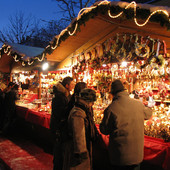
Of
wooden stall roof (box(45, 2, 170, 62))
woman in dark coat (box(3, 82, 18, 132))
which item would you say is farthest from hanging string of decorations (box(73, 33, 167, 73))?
woman in dark coat (box(3, 82, 18, 132))

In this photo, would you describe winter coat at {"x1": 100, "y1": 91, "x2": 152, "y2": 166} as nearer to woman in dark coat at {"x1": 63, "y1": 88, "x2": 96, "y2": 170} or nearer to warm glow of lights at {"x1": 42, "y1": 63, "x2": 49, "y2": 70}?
woman in dark coat at {"x1": 63, "y1": 88, "x2": 96, "y2": 170}

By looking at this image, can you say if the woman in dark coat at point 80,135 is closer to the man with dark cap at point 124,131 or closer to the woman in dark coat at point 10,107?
the man with dark cap at point 124,131

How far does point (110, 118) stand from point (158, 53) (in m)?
2.28

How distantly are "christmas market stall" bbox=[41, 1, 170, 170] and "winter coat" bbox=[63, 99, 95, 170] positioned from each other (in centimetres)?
79

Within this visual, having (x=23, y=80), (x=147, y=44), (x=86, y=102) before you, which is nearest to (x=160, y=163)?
(x=86, y=102)

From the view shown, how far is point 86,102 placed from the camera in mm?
2658

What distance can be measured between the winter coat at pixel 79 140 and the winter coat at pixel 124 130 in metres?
0.31

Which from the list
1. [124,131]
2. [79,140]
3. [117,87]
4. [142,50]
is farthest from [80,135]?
[142,50]

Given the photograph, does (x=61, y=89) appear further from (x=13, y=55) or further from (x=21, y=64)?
(x=21, y=64)

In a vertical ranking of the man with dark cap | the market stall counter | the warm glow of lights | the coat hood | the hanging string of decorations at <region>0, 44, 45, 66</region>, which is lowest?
the market stall counter

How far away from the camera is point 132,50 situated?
4.21 m

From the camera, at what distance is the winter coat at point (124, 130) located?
2312 mm

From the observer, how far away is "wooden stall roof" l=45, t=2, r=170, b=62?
12.9 feet

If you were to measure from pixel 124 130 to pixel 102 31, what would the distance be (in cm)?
321
